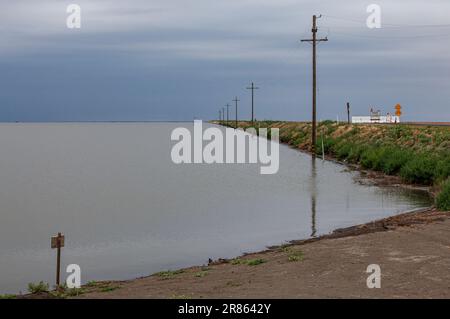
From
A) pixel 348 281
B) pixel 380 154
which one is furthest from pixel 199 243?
pixel 380 154

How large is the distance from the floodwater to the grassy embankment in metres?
2.04

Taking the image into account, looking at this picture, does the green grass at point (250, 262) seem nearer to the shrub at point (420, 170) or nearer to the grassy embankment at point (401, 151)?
the grassy embankment at point (401, 151)

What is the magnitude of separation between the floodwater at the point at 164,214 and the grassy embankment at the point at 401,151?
204 centimetres

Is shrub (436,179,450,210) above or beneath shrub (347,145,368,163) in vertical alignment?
beneath

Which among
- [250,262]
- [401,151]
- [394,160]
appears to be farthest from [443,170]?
[250,262]

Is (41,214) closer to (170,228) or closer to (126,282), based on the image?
(170,228)

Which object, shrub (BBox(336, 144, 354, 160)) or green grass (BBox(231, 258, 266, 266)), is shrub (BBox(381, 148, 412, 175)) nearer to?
shrub (BBox(336, 144, 354, 160))

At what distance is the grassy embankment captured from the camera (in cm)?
2921

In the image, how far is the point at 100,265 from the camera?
15.0m

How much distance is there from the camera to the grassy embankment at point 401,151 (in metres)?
29.2

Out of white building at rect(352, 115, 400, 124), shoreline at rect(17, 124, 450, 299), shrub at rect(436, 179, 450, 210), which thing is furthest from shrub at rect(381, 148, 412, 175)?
white building at rect(352, 115, 400, 124)

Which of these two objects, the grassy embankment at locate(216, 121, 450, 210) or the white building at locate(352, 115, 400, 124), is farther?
the white building at locate(352, 115, 400, 124)

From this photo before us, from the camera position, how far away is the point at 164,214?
2320cm

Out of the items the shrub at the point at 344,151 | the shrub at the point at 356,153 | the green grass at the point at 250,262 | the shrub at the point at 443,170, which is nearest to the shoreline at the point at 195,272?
the green grass at the point at 250,262
